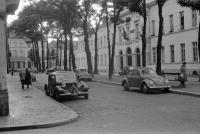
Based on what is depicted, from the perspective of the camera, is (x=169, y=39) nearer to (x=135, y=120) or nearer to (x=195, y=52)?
(x=195, y=52)

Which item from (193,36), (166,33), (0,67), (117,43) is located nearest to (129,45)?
(117,43)

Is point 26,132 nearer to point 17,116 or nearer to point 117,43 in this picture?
point 17,116

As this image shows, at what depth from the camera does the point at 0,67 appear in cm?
1282

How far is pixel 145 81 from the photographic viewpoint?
21312 mm

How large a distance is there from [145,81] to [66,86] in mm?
5018

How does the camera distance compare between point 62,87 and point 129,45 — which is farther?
point 129,45

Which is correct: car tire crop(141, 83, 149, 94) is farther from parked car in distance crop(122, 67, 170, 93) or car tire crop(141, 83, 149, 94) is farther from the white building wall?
the white building wall

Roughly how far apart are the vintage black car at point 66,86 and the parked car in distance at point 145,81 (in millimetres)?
3940

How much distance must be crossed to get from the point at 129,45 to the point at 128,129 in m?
47.4

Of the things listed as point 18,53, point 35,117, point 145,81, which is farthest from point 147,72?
point 18,53

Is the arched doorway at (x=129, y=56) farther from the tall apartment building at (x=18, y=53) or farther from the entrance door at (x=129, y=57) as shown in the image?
the tall apartment building at (x=18, y=53)

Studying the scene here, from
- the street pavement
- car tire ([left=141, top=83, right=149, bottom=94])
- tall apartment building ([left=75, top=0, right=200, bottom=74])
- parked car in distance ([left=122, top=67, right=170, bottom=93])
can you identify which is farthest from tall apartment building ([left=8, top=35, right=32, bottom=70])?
the street pavement

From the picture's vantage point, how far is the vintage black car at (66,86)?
18.9 m

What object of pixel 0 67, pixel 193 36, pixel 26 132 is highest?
pixel 193 36
